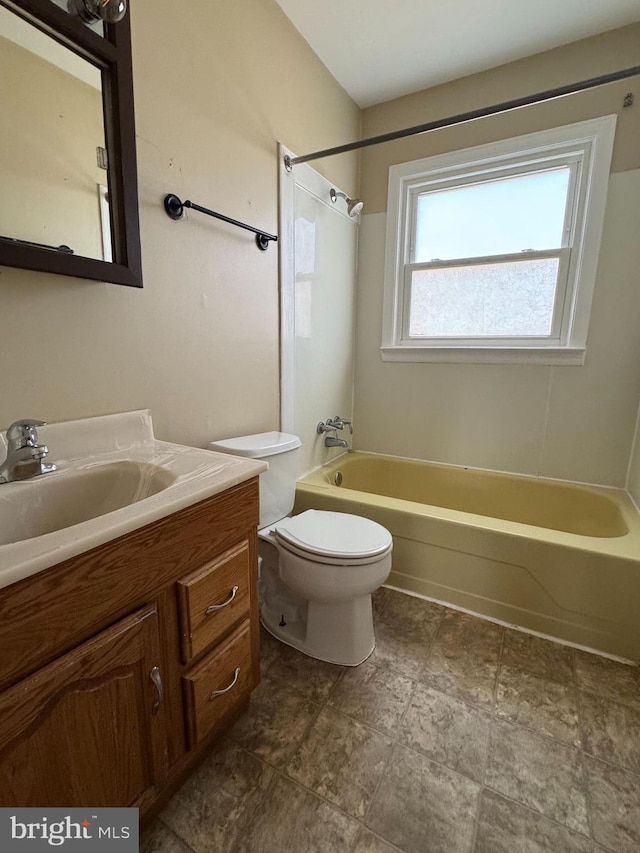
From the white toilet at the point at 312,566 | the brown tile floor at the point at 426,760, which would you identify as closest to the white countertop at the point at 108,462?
the white toilet at the point at 312,566

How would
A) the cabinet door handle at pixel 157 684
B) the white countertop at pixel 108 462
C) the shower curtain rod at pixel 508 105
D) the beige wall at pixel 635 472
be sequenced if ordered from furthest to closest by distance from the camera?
1. the beige wall at pixel 635 472
2. the shower curtain rod at pixel 508 105
3. the cabinet door handle at pixel 157 684
4. the white countertop at pixel 108 462

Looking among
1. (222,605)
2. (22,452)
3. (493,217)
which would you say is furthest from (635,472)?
(22,452)

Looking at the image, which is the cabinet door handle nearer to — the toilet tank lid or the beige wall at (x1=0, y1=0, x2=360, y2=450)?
the beige wall at (x1=0, y1=0, x2=360, y2=450)

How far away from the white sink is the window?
71.7 inches

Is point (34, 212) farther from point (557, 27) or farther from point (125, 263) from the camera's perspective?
point (557, 27)

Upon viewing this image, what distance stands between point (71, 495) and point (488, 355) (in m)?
2.06

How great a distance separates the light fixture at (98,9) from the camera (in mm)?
871

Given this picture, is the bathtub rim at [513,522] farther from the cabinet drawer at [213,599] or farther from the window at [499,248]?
the cabinet drawer at [213,599]

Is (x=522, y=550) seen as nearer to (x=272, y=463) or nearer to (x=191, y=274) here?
(x=272, y=463)

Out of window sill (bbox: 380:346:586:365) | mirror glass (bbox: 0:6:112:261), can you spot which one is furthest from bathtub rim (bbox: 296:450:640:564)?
mirror glass (bbox: 0:6:112:261)

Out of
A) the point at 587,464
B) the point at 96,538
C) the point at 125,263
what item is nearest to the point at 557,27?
the point at 587,464

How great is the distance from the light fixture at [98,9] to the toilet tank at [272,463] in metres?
1.15

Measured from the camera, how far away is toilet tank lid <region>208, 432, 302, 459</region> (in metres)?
1.32

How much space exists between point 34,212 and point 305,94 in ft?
4.96
